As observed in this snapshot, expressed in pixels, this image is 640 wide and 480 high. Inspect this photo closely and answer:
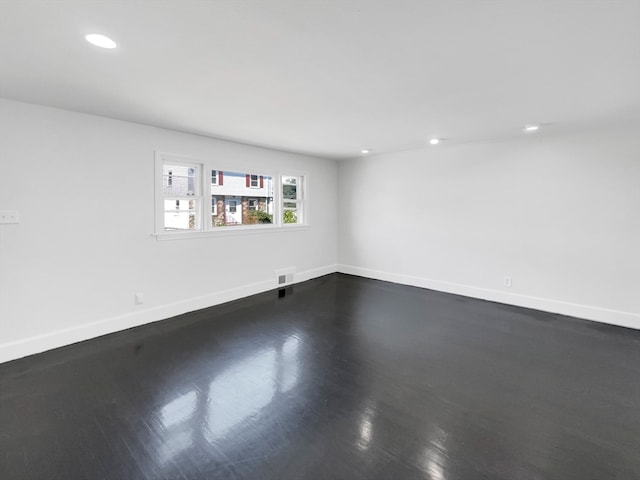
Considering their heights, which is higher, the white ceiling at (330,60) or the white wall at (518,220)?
the white ceiling at (330,60)

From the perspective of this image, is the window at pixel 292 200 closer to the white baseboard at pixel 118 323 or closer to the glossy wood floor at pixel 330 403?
the white baseboard at pixel 118 323

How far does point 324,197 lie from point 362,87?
380 cm

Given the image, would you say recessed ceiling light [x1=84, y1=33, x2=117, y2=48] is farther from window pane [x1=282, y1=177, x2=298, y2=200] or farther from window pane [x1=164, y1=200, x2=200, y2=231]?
window pane [x1=282, y1=177, x2=298, y2=200]

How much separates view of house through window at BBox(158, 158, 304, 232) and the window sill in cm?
8

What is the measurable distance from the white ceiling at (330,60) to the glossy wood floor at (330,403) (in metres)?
2.42

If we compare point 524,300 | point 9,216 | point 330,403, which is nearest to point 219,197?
point 9,216

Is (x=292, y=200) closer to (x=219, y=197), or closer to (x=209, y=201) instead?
(x=219, y=197)

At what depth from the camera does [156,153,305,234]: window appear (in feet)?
13.2

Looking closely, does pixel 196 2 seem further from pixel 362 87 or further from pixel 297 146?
pixel 297 146

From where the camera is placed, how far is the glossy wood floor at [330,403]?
5.68 feet

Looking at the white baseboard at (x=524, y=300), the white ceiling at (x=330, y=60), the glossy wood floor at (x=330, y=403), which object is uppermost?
the white ceiling at (x=330, y=60)

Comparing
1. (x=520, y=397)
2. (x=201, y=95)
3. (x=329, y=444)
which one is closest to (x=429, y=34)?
(x=201, y=95)

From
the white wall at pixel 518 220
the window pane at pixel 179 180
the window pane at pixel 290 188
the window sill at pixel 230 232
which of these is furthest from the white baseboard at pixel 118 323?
the white wall at pixel 518 220

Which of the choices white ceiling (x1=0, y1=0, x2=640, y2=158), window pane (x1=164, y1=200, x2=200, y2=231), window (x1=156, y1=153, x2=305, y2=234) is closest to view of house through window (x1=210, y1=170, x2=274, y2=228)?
window (x1=156, y1=153, x2=305, y2=234)
